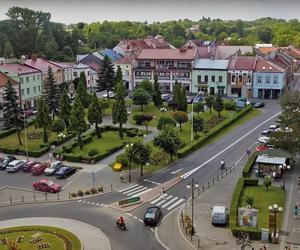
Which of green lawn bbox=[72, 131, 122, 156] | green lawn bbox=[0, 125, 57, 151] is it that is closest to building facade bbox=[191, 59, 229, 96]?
green lawn bbox=[72, 131, 122, 156]

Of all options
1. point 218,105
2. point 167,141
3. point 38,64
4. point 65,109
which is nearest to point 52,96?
point 65,109

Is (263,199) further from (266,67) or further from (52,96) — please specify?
(266,67)

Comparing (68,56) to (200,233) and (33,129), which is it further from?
(200,233)

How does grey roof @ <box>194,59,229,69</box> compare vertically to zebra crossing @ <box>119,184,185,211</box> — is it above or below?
above

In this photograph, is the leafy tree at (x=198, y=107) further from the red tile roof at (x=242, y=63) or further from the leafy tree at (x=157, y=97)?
the red tile roof at (x=242, y=63)

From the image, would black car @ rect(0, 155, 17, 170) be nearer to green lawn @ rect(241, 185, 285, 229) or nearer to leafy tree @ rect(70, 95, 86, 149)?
leafy tree @ rect(70, 95, 86, 149)

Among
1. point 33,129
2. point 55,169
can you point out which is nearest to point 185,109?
point 33,129

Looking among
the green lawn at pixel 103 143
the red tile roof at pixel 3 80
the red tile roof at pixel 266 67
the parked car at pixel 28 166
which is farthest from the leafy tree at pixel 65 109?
→ the red tile roof at pixel 266 67
